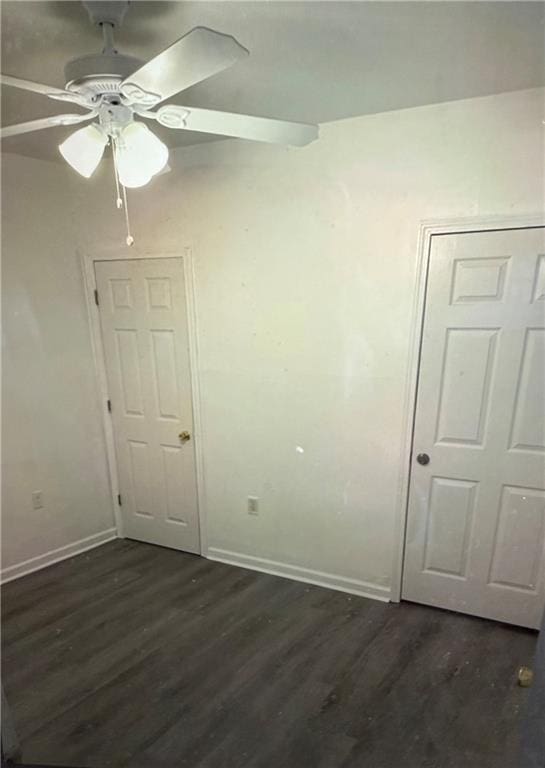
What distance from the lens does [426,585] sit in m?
2.30

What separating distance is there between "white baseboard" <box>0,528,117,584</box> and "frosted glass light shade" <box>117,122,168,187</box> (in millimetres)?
2394

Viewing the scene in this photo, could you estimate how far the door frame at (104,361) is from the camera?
8.22 ft

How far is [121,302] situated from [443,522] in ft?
7.51

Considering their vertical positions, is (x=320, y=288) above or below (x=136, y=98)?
below

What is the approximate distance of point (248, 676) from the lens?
1903mm

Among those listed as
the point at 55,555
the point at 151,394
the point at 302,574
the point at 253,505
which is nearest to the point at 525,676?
the point at 302,574

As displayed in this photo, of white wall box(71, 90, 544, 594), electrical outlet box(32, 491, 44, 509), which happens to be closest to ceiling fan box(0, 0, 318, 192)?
white wall box(71, 90, 544, 594)

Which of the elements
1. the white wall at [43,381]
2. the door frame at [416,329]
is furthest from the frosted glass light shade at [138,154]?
the white wall at [43,381]

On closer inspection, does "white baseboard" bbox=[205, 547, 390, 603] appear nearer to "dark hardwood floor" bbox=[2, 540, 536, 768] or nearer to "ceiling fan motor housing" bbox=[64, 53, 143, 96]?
"dark hardwood floor" bbox=[2, 540, 536, 768]

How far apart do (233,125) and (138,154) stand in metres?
0.32

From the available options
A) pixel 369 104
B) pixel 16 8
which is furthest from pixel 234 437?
pixel 16 8

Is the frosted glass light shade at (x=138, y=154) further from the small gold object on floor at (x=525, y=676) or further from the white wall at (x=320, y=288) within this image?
the small gold object on floor at (x=525, y=676)

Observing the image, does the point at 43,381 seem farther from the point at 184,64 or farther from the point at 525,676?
the point at 525,676

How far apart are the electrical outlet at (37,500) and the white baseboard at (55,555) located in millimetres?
326
